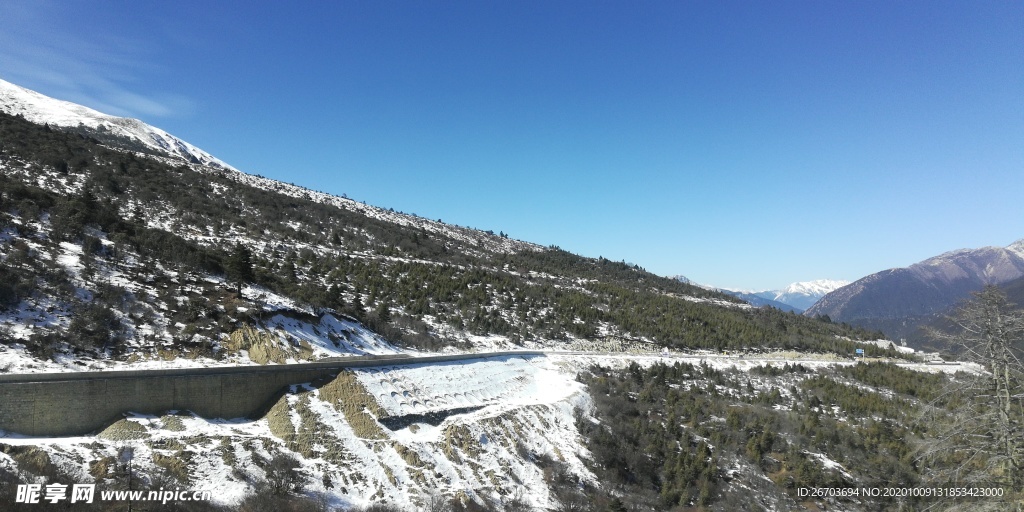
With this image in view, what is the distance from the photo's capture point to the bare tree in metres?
7.80

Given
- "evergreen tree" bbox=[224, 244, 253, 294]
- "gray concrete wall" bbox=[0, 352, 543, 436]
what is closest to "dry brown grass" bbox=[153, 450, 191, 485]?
"gray concrete wall" bbox=[0, 352, 543, 436]

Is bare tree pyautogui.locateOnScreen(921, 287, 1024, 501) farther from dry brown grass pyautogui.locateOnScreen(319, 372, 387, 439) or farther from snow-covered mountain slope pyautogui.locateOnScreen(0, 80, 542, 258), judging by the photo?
snow-covered mountain slope pyautogui.locateOnScreen(0, 80, 542, 258)

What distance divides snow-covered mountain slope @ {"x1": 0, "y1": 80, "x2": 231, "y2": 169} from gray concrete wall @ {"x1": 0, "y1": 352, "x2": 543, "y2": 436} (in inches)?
3407

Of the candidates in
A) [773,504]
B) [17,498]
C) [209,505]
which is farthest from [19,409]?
[773,504]

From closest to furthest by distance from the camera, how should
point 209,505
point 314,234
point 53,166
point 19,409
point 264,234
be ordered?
point 209,505 < point 19,409 < point 53,166 < point 264,234 < point 314,234

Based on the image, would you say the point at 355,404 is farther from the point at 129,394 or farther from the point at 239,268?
the point at 239,268

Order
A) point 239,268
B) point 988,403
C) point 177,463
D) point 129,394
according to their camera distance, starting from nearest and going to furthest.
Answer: point 988,403
point 177,463
point 129,394
point 239,268

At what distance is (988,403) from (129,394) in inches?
912

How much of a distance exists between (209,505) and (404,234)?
185 feet

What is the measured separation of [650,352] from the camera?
39.1 metres

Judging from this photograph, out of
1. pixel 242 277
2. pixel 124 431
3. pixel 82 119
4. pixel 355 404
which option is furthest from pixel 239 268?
pixel 82 119

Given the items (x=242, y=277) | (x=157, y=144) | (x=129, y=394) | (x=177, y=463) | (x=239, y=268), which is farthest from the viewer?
(x=157, y=144)

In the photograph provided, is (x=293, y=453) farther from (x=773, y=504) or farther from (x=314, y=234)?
(x=314, y=234)

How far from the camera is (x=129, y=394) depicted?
56.5 feet
